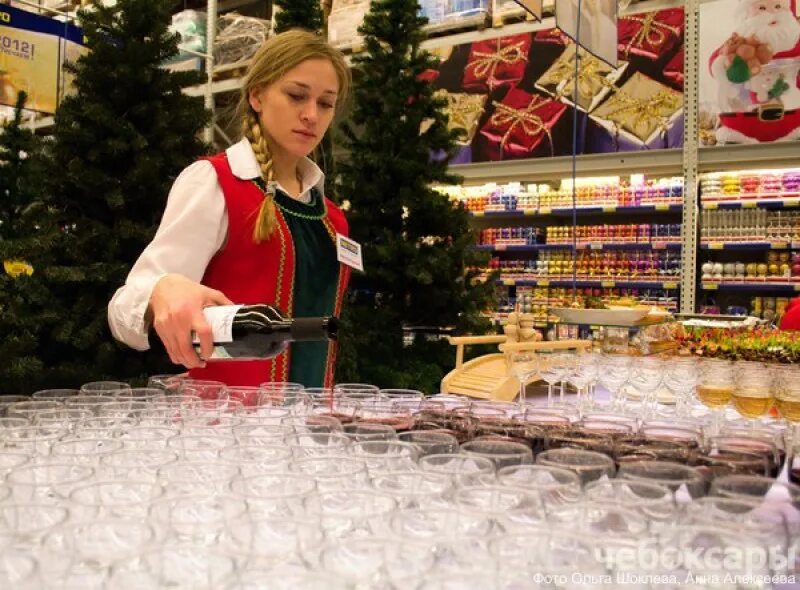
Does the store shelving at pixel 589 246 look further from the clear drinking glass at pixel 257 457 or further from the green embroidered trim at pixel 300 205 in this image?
the clear drinking glass at pixel 257 457

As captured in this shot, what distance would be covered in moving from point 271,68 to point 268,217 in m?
0.43

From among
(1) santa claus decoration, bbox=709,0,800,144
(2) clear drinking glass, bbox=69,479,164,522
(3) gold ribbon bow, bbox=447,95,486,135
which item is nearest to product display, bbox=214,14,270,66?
(3) gold ribbon bow, bbox=447,95,486,135

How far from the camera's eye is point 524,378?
211 cm

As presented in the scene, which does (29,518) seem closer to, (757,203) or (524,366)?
(524,366)

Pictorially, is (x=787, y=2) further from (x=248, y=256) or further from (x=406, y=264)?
(x=248, y=256)

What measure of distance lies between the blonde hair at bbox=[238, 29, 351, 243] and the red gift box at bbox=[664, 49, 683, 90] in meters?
4.48

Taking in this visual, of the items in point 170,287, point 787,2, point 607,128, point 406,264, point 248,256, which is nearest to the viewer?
point 170,287

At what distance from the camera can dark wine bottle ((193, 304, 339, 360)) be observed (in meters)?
1.33

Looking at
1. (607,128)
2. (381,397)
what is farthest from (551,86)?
(381,397)

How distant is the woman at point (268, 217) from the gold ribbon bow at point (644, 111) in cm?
422

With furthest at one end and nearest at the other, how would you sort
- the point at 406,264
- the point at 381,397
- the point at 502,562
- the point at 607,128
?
the point at 607,128
the point at 406,264
the point at 381,397
the point at 502,562

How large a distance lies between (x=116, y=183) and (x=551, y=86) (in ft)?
15.5

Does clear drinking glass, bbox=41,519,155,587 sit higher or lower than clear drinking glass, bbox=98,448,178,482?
lower

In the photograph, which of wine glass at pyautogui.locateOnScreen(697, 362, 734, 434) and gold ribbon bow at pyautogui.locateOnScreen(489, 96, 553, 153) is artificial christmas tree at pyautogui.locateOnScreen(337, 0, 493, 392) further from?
gold ribbon bow at pyautogui.locateOnScreen(489, 96, 553, 153)
